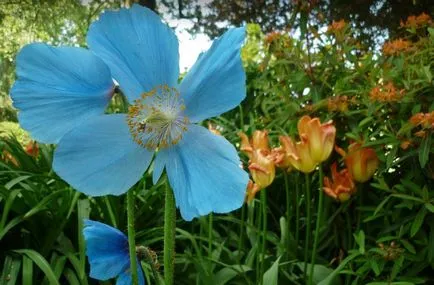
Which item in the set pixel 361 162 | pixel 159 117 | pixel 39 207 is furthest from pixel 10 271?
pixel 159 117

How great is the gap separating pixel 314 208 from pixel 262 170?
33.2 inches

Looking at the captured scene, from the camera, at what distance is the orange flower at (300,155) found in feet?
4.68

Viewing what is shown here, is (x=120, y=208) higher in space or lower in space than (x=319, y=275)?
higher

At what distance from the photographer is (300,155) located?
1441 mm

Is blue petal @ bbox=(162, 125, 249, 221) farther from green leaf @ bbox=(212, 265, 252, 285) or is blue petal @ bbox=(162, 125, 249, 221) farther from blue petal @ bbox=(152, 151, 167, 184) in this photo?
green leaf @ bbox=(212, 265, 252, 285)

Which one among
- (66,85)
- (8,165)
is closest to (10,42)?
(8,165)

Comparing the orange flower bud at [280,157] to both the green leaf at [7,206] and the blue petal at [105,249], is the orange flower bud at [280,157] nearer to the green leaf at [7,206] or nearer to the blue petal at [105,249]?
the green leaf at [7,206]

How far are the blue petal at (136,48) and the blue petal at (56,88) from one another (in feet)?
0.04

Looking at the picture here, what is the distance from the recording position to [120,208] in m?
2.03

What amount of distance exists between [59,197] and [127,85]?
5.44 ft

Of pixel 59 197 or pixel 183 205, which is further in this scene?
pixel 59 197

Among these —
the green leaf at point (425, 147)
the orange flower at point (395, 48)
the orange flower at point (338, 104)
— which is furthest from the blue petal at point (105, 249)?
the orange flower at point (395, 48)

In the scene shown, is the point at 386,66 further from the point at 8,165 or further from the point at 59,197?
the point at 8,165

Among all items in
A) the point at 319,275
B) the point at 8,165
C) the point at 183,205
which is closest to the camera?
the point at 183,205
